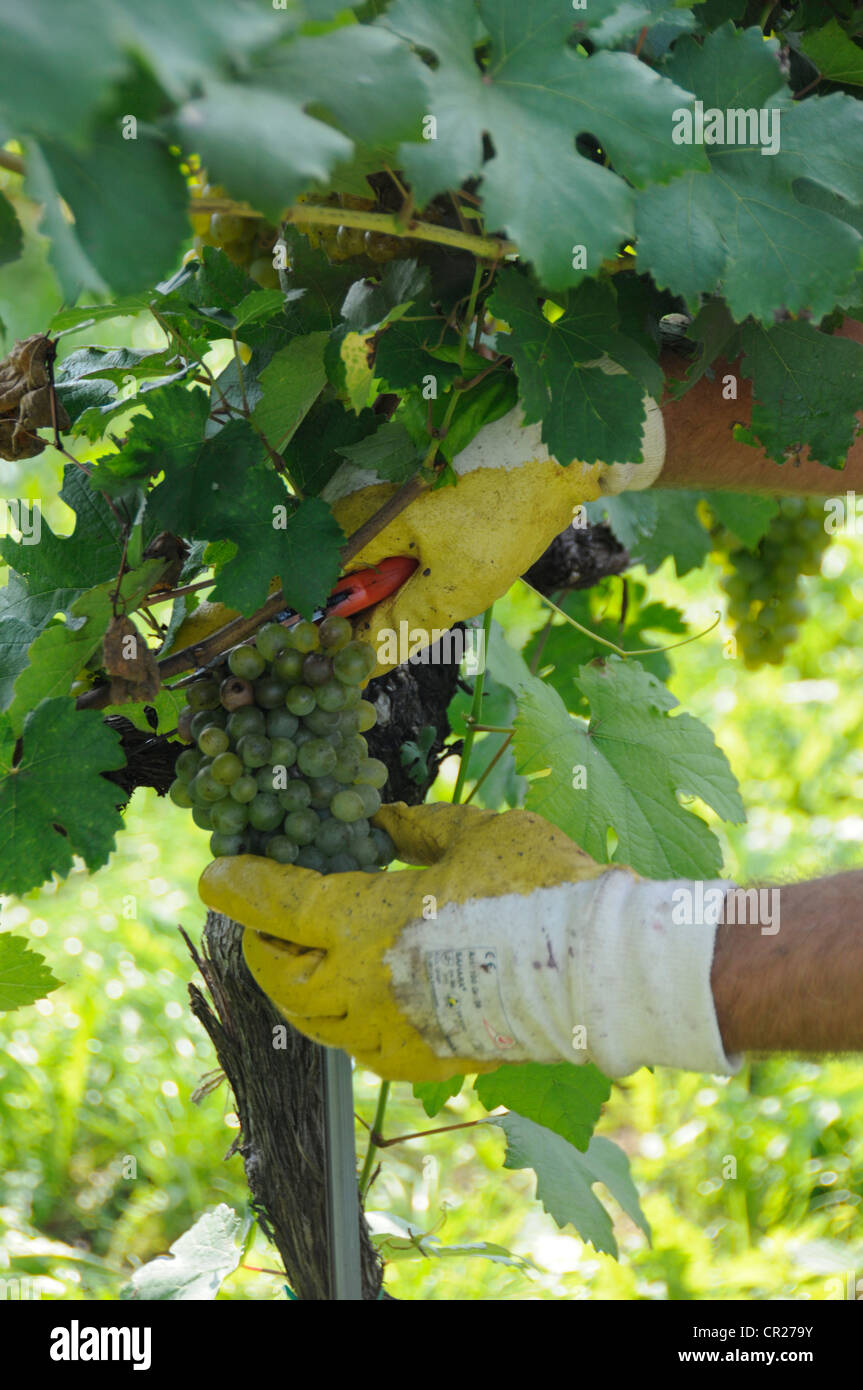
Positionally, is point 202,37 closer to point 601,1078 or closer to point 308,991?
point 308,991

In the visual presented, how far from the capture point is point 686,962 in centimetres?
82

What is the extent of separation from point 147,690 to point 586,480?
0.45 meters

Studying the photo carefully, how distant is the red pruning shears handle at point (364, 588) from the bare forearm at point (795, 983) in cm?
39

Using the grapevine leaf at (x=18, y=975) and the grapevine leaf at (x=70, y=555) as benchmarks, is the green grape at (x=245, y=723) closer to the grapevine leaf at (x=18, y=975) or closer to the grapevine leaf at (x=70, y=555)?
the grapevine leaf at (x=70, y=555)

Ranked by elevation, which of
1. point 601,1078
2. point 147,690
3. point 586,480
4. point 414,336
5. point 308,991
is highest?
point 414,336

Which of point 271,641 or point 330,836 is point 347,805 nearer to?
point 330,836

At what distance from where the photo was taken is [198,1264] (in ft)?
4.68

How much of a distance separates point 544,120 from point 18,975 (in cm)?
80

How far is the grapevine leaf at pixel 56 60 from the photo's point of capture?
39 cm

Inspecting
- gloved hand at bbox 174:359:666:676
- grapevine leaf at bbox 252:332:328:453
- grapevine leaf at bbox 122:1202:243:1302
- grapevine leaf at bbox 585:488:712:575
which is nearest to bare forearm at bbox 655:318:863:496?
gloved hand at bbox 174:359:666:676

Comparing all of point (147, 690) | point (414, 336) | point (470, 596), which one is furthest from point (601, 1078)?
point (414, 336)

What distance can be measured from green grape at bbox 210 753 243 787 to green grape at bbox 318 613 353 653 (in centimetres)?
11

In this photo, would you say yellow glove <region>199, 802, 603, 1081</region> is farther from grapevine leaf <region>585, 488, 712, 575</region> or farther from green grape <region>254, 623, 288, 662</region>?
grapevine leaf <region>585, 488, 712, 575</region>

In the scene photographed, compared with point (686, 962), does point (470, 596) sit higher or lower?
higher
